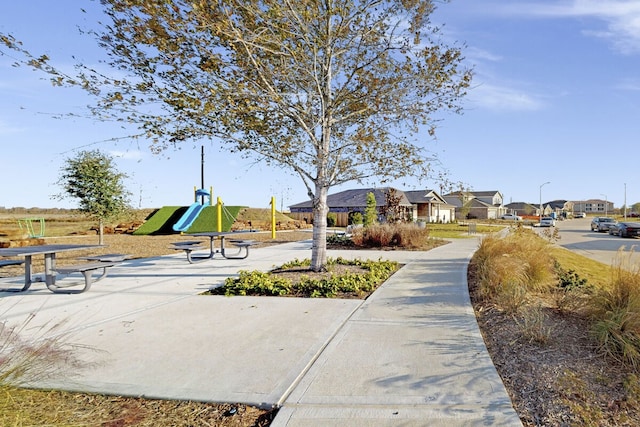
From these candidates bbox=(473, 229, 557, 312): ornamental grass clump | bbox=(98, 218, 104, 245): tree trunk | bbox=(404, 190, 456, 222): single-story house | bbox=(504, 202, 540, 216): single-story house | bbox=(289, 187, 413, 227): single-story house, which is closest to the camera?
bbox=(473, 229, 557, 312): ornamental grass clump

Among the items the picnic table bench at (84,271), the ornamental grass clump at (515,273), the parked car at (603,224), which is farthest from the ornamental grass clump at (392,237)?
the parked car at (603,224)

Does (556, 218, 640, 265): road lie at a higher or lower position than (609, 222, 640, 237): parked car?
lower

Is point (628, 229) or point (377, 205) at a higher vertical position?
point (377, 205)

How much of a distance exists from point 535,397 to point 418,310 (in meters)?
2.61

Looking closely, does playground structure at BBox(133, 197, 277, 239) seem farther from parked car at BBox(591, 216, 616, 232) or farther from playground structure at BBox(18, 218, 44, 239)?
parked car at BBox(591, 216, 616, 232)

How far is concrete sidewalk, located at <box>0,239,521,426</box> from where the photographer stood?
2.96 m

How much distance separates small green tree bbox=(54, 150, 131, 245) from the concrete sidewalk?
31.2 feet

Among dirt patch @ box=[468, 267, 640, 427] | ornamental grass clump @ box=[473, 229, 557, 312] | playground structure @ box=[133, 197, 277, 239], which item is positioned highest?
playground structure @ box=[133, 197, 277, 239]

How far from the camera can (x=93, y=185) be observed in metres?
15.8

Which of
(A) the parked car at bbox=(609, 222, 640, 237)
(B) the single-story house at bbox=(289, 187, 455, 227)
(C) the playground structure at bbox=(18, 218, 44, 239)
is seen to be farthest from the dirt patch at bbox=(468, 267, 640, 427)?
(A) the parked car at bbox=(609, 222, 640, 237)

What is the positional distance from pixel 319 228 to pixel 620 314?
5.61 meters

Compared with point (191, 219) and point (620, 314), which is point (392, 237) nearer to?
point (620, 314)

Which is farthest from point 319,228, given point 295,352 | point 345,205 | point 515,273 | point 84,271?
point 345,205

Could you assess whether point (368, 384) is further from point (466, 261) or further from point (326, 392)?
point (466, 261)
